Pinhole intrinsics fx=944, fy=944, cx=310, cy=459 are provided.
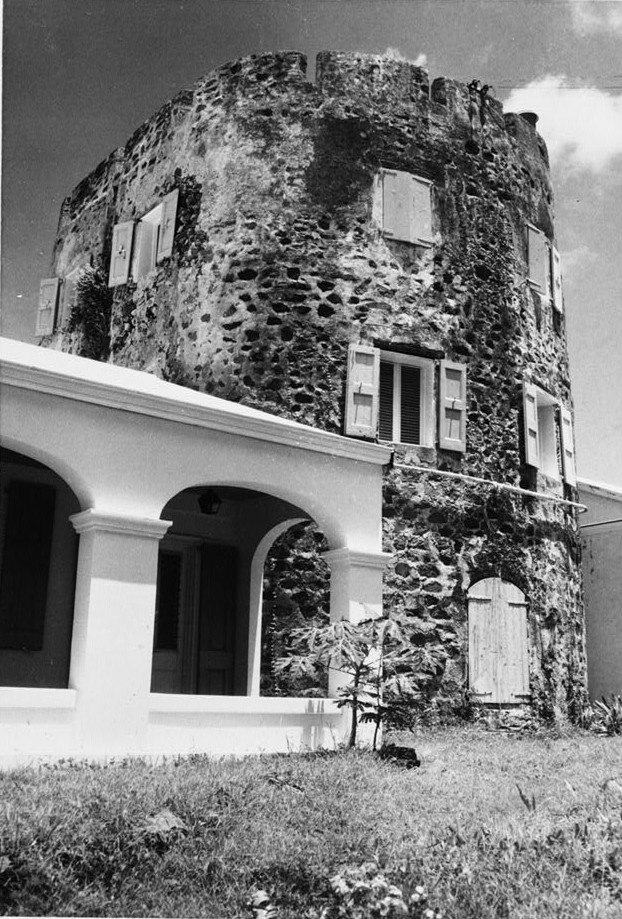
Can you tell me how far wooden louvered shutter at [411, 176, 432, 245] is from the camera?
1455 centimetres

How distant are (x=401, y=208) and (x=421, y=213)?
375 millimetres

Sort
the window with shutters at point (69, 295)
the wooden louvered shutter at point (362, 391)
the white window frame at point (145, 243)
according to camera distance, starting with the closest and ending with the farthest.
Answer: the wooden louvered shutter at point (362, 391) → the white window frame at point (145, 243) → the window with shutters at point (69, 295)

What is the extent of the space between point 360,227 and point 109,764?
30.5ft

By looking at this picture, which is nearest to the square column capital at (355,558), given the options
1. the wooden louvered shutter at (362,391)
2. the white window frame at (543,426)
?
the wooden louvered shutter at (362,391)

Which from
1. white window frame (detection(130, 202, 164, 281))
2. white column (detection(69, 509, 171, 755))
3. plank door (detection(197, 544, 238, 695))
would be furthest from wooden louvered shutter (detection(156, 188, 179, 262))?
white column (detection(69, 509, 171, 755))

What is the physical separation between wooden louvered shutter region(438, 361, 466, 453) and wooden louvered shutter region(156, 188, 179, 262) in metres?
4.62

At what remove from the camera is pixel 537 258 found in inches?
629

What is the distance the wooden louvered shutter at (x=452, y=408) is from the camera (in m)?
13.9

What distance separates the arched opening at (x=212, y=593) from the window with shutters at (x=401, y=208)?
17.4 ft

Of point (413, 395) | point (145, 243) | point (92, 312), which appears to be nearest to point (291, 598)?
point (413, 395)

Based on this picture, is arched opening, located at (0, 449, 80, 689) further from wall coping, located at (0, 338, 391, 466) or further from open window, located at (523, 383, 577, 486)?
open window, located at (523, 383, 577, 486)

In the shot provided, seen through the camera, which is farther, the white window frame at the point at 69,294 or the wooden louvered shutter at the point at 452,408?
the white window frame at the point at 69,294

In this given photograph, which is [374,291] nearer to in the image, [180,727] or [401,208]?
[401,208]

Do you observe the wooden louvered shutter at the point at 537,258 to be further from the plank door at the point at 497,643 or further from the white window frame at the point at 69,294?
the white window frame at the point at 69,294
